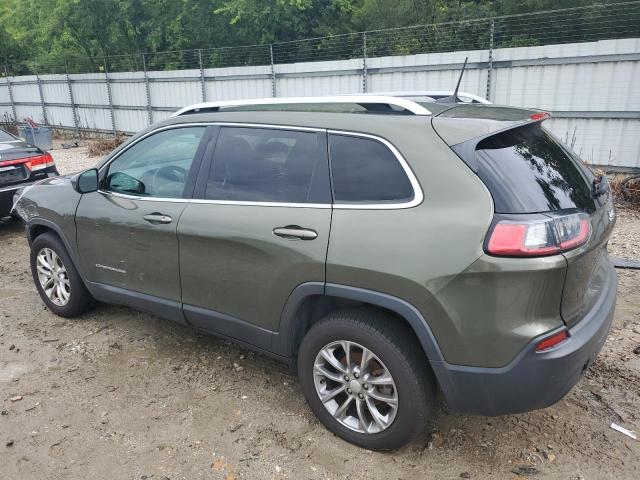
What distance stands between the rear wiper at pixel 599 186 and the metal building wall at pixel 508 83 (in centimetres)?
676

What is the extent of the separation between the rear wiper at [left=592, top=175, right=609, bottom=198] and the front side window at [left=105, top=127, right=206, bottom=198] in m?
2.30

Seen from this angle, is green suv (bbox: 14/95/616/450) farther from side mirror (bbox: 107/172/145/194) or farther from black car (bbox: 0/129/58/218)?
black car (bbox: 0/129/58/218)

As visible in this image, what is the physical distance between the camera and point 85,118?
1919 cm

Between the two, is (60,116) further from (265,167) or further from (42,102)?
(265,167)

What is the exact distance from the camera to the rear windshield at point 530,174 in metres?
2.26

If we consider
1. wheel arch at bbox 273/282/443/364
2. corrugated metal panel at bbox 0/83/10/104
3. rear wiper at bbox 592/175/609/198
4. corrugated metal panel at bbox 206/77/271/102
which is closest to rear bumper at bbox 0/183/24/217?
wheel arch at bbox 273/282/443/364

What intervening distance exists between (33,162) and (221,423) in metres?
5.45

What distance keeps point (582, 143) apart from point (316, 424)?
319 inches

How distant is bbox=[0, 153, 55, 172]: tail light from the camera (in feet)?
21.7

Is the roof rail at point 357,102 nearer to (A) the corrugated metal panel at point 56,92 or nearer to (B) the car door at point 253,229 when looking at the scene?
(B) the car door at point 253,229

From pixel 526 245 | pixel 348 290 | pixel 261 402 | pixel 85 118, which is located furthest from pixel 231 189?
pixel 85 118

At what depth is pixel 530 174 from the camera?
94.5 inches

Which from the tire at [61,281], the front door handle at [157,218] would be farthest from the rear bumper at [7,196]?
the front door handle at [157,218]

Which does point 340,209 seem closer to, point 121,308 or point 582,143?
point 121,308
